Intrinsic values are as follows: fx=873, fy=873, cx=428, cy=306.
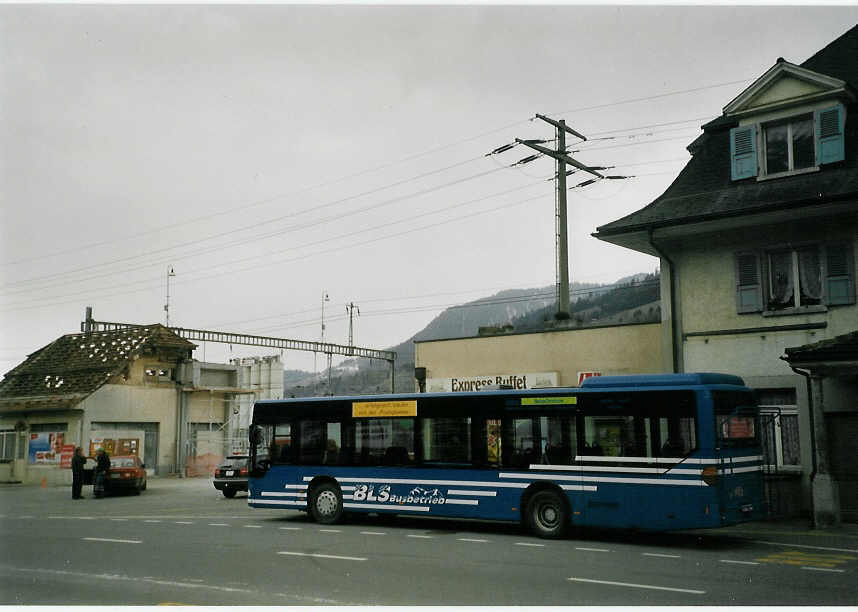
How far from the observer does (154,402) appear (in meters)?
42.7

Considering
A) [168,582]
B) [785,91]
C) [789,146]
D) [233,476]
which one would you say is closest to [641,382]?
[789,146]

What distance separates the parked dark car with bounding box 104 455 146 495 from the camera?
30.6 metres

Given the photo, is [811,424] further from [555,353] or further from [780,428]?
[555,353]

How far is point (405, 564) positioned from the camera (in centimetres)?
1264

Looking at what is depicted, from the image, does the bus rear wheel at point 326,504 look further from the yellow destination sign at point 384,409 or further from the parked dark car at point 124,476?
the parked dark car at point 124,476

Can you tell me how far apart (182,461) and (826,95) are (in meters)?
34.0

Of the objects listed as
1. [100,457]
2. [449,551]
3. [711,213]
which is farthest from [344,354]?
[449,551]

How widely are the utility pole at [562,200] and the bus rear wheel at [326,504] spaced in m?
9.15

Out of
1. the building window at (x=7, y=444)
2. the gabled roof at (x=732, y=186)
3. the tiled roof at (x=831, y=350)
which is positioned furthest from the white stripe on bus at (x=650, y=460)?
the building window at (x=7, y=444)

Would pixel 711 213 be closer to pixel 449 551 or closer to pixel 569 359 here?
pixel 569 359

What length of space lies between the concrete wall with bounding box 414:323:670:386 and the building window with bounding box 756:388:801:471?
2.61 meters

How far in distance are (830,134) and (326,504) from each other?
13977mm

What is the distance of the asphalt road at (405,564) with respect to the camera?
10.1 m

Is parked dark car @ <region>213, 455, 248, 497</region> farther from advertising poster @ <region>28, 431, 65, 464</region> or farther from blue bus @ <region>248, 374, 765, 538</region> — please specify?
advertising poster @ <region>28, 431, 65, 464</region>
